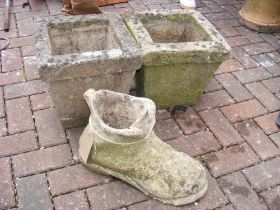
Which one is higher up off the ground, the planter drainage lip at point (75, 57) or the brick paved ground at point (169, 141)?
the planter drainage lip at point (75, 57)

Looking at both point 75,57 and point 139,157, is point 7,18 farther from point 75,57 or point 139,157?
point 139,157

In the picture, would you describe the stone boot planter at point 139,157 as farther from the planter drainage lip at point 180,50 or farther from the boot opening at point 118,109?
the planter drainage lip at point 180,50

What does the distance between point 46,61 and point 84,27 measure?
542 mm

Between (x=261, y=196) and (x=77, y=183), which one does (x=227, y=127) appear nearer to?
(x=261, y=196)

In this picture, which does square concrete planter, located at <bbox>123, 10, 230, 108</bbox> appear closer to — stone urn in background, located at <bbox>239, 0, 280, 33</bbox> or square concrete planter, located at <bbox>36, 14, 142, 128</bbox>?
square concrete planter, located at <bbox>36, 14, 142, 128</bbox>

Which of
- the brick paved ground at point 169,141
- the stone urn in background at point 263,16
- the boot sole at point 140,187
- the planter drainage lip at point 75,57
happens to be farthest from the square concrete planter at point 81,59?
the stone urn in background at point 263,16

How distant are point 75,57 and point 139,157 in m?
0.71

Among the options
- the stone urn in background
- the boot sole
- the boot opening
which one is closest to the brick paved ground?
the boot sole

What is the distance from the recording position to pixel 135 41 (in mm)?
2354

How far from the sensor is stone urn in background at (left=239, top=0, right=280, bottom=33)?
3.80 m

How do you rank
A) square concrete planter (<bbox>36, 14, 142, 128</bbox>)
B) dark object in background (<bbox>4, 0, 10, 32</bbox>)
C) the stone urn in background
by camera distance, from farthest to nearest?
the stone urn in background, dark object in background (<bbox>4, 0, 10, 32</bbox>), square concrete planter (<bbox>36, 14, 142, 128</bbox>)

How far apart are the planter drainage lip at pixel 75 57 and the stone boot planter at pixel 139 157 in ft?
0.54

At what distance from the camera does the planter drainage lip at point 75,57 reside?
2031 millimetres

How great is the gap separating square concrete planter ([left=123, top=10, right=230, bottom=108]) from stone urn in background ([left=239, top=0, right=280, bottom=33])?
1432 mm
